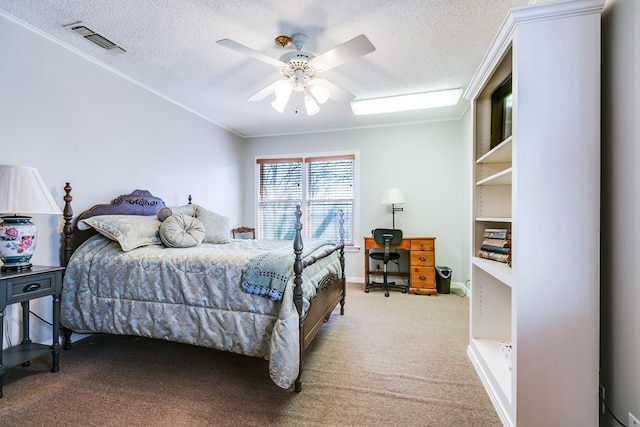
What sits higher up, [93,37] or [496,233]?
[93,37]

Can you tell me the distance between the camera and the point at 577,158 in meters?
1.37

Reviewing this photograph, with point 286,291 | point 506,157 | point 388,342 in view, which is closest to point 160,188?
point 286,291

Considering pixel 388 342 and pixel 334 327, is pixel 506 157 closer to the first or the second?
pixel 388 342

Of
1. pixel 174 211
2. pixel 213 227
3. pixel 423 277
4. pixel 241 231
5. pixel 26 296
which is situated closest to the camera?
pixel 26 296

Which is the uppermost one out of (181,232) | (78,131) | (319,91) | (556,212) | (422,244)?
(319,91)

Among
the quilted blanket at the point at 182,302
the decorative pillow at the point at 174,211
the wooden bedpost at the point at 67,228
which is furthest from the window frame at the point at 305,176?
the wooden bedpost at the point at 67,228

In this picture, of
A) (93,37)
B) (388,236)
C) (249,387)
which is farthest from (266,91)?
(388,236)

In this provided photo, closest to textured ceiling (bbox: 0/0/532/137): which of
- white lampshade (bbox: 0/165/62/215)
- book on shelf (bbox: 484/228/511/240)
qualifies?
white lampshade (bbox: 0/165/62/215)

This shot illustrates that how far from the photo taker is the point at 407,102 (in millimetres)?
3699

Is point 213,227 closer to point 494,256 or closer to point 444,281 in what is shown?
point 494,256

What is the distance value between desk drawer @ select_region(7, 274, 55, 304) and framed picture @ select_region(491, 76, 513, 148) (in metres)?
3.23

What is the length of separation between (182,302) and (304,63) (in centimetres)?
197

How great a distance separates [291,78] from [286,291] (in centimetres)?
176

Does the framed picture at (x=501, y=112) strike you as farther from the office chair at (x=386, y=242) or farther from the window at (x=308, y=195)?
the window at (x=308, y=195)
